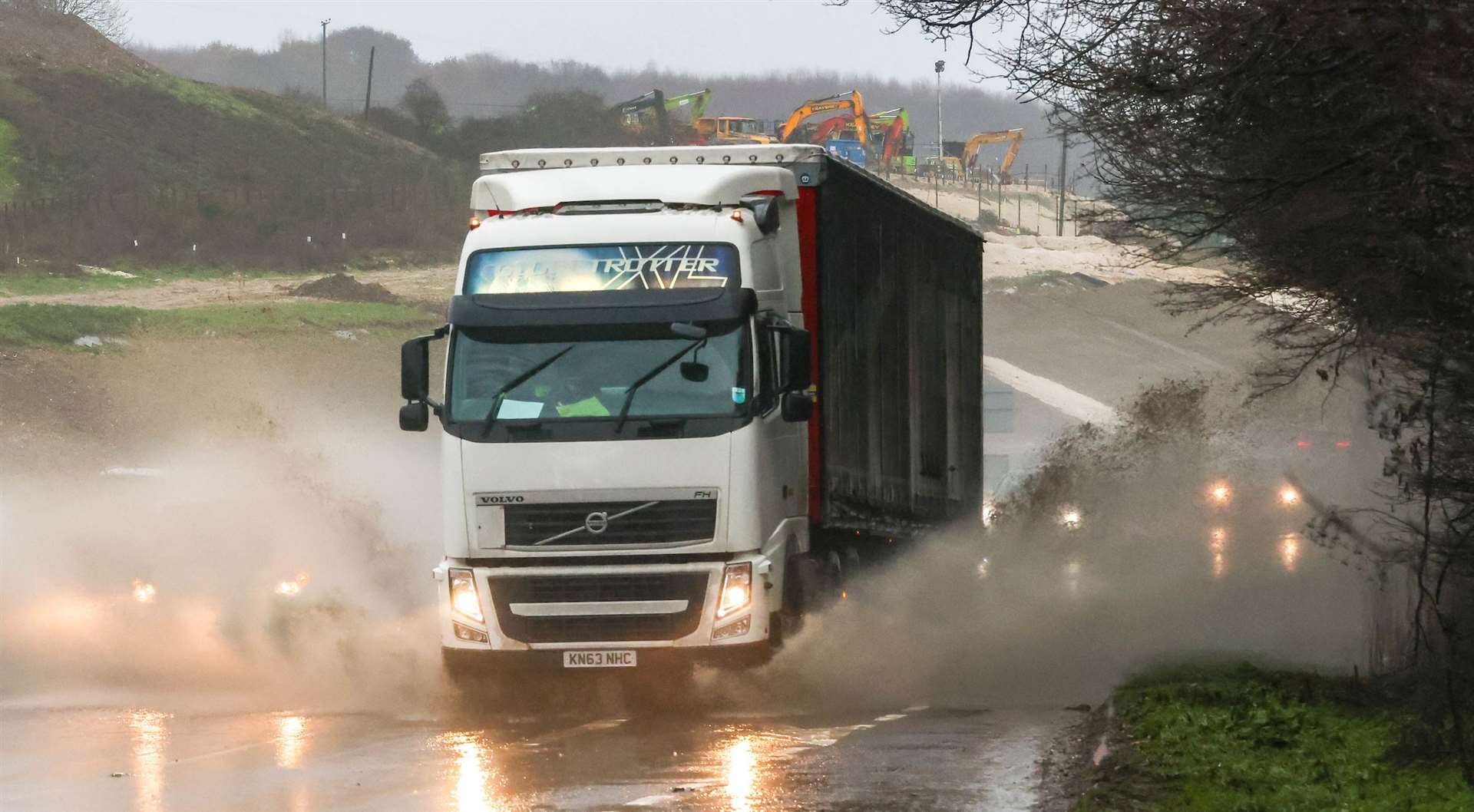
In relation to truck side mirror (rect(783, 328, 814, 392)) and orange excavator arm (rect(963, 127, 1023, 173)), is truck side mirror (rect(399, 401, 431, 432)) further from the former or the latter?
orange excavator arm (rect(963, 127, 1023, 173))

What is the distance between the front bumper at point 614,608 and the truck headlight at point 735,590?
3cm

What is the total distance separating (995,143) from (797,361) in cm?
10525

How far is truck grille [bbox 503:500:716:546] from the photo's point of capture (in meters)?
13.4

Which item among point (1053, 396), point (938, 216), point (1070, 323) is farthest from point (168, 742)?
point (1070, 323)

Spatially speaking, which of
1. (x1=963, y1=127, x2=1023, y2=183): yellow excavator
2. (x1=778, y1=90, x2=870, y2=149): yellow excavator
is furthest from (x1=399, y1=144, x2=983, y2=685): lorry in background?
(x1=963, y1=127, x2=1023, y2=183): yellow excavator

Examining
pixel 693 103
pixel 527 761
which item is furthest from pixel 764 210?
pixel 693 103

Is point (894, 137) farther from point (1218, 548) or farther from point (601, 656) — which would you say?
point (601, 656)

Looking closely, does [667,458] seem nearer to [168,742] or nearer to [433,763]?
[433,763]

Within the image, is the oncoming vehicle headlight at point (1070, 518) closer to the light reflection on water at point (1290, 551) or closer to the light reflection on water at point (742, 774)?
the light reflection on water at point (1290, 551)

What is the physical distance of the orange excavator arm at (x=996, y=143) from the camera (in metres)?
109

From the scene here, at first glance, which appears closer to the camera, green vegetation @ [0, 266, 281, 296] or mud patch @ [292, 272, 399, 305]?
green vegetation @ [0, 266, 281, 296]

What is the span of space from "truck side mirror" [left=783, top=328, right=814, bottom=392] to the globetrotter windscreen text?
584 mm

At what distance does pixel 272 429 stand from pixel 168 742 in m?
33.4

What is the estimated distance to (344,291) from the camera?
214ft
